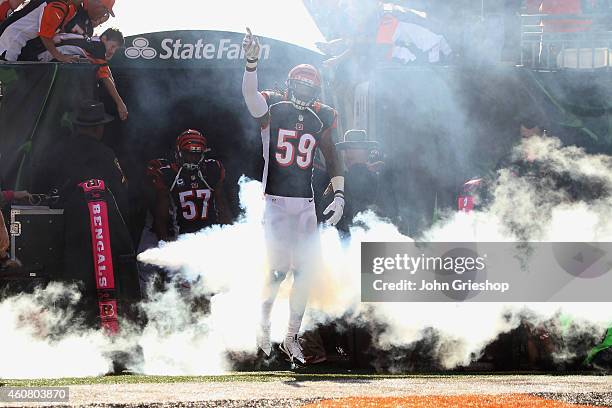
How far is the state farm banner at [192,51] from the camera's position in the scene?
10852mm

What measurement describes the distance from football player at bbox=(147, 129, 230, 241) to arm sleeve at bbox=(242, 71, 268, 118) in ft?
2.10

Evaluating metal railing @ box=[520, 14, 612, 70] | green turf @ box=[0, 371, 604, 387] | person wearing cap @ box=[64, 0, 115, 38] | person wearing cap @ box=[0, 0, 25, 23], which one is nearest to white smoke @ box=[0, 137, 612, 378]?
green turf @ box=[0, 371, 604, 387]

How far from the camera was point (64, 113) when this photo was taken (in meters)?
10.8

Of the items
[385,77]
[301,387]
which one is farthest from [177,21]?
[301,387]

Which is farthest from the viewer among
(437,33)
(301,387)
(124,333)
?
(437,33)

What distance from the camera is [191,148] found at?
11023mm

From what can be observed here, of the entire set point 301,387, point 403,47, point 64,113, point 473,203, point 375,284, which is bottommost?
point 301,387

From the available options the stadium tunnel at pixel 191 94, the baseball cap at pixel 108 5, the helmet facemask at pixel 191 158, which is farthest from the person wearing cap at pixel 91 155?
the baseball cap at pixel 108 5

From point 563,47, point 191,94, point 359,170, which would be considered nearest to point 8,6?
point 191,94

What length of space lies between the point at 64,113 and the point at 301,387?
13.3 feet

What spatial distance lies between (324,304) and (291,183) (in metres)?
1.35

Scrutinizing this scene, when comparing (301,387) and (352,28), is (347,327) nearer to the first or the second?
(301,387)

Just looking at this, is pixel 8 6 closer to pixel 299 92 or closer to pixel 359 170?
pixel 299 92

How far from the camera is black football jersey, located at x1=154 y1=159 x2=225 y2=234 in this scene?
1102cm
